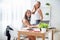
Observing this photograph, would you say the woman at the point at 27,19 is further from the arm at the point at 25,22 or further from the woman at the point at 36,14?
the woman at the point at 36,14

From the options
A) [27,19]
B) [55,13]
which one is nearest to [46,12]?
[55,13]

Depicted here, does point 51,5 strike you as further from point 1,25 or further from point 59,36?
point 1,25

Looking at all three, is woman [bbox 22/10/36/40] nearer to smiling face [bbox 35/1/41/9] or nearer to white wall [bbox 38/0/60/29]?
smiling face [bbox 35/1/41/9]

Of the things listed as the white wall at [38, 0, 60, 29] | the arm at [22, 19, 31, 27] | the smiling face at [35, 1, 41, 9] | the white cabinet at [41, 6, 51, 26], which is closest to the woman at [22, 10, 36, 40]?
the arm at [22, 19, 31, 27]

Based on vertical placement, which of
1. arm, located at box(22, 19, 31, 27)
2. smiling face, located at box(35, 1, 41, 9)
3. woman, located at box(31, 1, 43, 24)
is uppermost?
smiling face, located at box(35, 1, 41, 9)

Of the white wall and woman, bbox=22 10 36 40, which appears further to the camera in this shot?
woman, bbox=22 10 36 40

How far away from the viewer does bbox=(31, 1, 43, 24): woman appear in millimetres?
4138

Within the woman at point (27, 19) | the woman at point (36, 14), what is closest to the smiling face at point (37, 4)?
the woman at point (36, 14)

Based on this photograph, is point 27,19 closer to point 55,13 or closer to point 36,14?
point 36,14

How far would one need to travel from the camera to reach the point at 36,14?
4.16m

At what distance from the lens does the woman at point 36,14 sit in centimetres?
414

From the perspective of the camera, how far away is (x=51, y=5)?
4.07 m

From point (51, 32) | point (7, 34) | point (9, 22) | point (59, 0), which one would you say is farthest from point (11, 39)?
point (59, 0)

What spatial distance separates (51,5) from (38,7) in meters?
0.37
